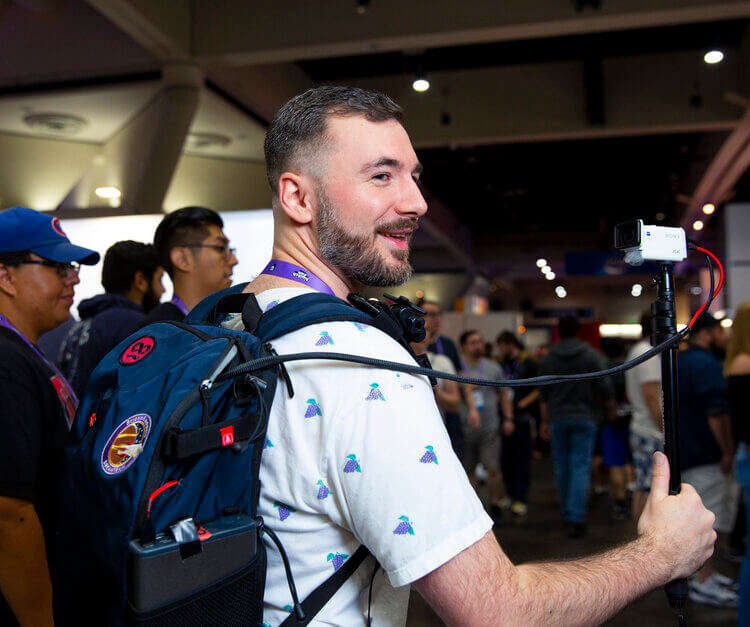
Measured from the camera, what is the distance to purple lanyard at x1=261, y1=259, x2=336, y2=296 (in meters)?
1.03

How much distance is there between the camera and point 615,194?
13570 mm

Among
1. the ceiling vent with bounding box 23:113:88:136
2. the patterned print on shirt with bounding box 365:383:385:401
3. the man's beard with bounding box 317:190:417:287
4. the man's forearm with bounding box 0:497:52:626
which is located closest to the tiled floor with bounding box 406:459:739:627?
the patterned print on shirt with bounding box 365:383:385:401

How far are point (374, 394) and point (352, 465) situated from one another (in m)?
0.08

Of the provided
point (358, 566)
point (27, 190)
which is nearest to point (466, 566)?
point (358, 566)

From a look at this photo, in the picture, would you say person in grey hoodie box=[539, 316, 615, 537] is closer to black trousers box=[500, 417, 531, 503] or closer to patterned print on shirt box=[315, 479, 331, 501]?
black trousers box=[500, 417, 531, 503]

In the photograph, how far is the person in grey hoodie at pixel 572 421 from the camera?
497 centimetres

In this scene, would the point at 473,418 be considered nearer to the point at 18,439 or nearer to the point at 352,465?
the point at 18,439

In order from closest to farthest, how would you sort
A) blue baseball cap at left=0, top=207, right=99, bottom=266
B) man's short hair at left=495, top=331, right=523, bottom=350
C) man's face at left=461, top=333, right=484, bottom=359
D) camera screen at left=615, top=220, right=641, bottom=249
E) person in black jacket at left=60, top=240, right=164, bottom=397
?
camera screen at left=615, top=220, right=641, bottom=249, blue baseball cap at left=0, top=207, right=99, bottom=266, person in black jacket at left=60, top=240, right=164, bottom=397, man's face at left=461, top=333, right=484, bottom=359, man's short hair at left=495, top=331, right=523, bottom=350

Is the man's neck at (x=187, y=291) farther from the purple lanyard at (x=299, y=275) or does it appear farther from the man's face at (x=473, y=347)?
the man's face at (x=473, y=347)

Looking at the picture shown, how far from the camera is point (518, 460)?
599 centimetres

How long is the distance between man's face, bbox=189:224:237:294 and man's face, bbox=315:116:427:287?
1.52 metres

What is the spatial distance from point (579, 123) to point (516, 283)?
19334 millimetres

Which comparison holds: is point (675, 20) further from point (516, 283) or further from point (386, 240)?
point (516, 283)

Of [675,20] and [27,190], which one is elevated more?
[675,20]
